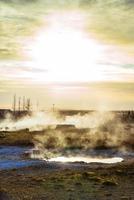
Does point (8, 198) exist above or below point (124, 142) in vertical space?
above

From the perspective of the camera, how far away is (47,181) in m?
31.3

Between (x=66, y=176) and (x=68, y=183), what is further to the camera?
(x=66, y=176)

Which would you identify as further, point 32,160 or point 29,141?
point 29,141

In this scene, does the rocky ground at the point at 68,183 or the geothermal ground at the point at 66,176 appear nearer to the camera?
the rocky ground at the point at 68,183

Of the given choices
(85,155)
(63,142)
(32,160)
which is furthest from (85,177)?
(63,142)

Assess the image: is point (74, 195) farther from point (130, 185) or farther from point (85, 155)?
point (85, 155)

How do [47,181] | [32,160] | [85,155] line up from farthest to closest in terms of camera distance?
[85,155], [32,160], [47,181]

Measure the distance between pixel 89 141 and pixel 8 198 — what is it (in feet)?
139

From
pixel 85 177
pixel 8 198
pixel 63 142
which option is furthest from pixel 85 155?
pixel 8 198

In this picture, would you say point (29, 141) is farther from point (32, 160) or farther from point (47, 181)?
point (47, 181)

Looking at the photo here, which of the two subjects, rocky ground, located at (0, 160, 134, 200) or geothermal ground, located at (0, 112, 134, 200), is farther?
geothermal ground, located at (0, 112, 134, 200)

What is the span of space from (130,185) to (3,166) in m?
14.5

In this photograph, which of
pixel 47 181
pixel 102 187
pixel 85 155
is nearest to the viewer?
pixel 102 187

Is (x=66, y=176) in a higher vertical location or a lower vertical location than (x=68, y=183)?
lower
